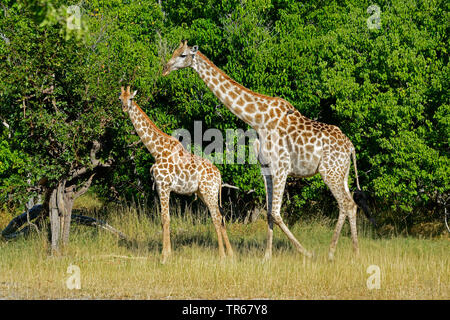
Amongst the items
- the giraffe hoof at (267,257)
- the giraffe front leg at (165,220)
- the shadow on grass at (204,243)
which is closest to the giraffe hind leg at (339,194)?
the giraffe hoof at (267,257)

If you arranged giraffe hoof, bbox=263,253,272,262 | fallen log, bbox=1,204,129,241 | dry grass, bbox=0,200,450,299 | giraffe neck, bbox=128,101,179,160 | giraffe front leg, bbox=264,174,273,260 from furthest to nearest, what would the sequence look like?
1. fallen log, bbox=1,204,129,241
2. giraffe neck, bbox=128,101,179,160
3. giraffe front leg, bbox=264,174,273,260
4. giraffe hoof, bbox=263,253,272,262
5. dry grass, bbox=0,200,450,299

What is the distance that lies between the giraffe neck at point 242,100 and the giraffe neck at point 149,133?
1.29m

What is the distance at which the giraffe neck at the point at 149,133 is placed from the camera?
11.4 metres

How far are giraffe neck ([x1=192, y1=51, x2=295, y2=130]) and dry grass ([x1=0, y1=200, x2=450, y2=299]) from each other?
2481 millimetres

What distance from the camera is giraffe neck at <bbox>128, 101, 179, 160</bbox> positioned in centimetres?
1138

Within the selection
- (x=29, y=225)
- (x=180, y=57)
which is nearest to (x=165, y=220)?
(x=180, y=57)

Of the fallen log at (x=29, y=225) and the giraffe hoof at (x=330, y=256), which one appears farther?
the fallen log at (x=29, y=225)

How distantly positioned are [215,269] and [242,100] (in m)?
2.99

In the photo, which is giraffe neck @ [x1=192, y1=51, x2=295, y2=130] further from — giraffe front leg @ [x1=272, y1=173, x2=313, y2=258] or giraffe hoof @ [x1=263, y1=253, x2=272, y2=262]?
giraffe hoof @ [x1=263, y1=253, x2=272, y2=262]

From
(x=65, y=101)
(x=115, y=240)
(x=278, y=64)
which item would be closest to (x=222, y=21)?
(x=278, y=64)

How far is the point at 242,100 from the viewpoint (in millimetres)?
11117

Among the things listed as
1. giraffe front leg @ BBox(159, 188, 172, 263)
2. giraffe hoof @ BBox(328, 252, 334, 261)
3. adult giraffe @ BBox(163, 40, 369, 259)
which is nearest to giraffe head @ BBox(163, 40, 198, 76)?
adult giraffe @ BBox(163, 40, 369, 259)

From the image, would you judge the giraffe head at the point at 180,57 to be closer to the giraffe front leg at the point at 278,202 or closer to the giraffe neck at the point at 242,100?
the giraffe neck at the point at 242,100

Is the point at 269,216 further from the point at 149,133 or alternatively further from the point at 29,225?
the point at 29,225
